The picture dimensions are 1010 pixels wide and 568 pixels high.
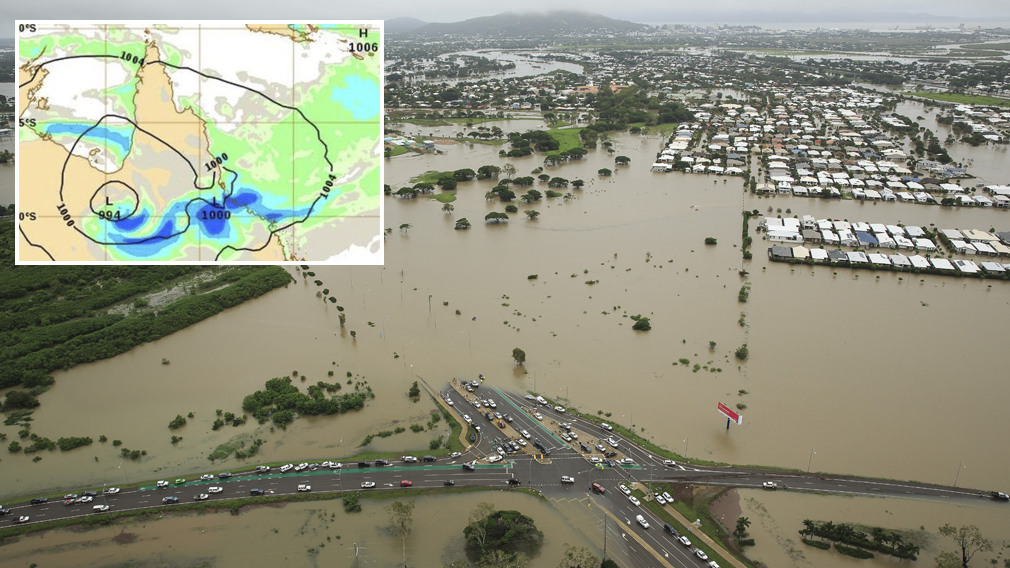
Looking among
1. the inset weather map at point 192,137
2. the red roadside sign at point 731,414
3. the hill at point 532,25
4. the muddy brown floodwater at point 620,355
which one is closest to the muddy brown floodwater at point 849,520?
the muddy brown floodwater at point 620,355

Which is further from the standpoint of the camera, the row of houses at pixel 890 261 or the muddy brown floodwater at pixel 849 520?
the row of houses at pixel 890 261

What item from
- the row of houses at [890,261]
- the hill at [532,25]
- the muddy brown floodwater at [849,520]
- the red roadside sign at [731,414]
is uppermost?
the hill at [532,25]

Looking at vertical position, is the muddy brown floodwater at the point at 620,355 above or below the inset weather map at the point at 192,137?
below

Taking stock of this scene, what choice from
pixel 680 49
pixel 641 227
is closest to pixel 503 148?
pixel 641 227

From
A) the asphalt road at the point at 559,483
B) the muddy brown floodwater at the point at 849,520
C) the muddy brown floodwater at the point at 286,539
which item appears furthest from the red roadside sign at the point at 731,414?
the muddy brown floodwater at the point at 286,539

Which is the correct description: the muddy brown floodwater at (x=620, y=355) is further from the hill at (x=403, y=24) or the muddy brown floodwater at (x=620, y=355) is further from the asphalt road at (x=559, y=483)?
the hill at (x=403, y=24)

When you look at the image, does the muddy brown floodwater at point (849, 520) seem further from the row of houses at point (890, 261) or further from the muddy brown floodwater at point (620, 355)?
the row of houses at point (890, 261)

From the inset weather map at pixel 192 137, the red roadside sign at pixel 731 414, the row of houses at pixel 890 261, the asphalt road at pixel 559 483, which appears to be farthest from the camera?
the row of houses at pixel 890 261

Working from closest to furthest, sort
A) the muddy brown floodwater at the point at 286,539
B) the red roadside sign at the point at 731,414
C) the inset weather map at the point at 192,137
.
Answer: the inset weather map at the point at 192,137, the muddy brown floodwater at the point at 286,539, the red roadside sign at the point at 731,414
